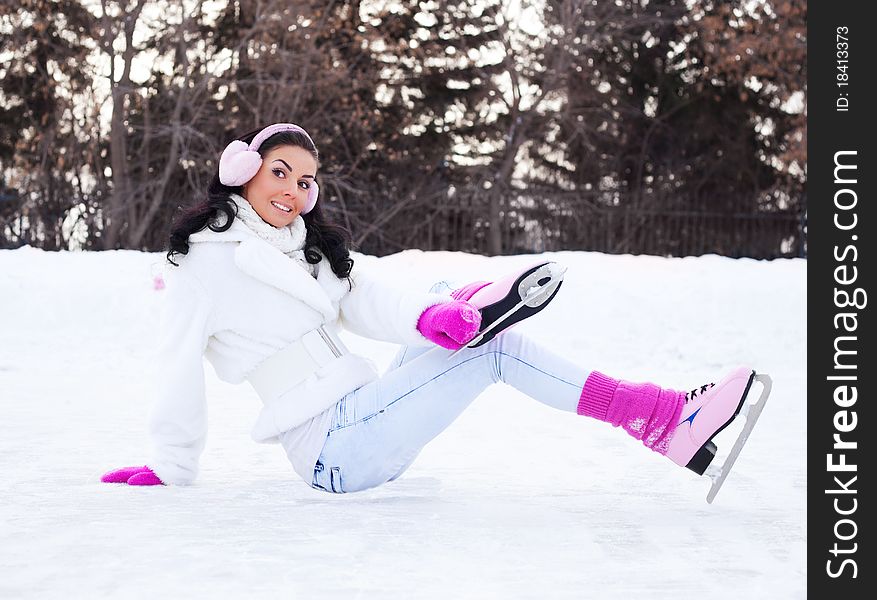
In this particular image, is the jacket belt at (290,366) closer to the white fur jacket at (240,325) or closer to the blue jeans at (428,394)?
the white fur jacket at (240,325)

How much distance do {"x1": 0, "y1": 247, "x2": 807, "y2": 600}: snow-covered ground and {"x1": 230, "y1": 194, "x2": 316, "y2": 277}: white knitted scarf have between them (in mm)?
516

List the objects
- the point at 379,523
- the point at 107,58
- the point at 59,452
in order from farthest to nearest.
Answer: the point at 107,58 < the point at 59,452 < the point at 379,523

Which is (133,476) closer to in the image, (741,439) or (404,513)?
(404,513)

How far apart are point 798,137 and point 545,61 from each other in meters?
3.36

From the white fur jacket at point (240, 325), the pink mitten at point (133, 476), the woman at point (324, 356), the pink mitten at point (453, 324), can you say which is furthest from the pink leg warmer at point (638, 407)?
the pink mitten at point (133, 476)

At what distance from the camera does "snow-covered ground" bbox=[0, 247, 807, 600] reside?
187 centimetres

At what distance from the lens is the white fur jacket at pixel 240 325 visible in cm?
248

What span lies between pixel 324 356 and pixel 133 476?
602mm

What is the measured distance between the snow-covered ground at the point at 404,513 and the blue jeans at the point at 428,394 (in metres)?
0.14

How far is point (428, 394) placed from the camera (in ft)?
7.92

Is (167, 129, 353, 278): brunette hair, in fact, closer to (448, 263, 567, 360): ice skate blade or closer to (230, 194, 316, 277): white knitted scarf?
(230, 194, 316, 277): white knitted scarf

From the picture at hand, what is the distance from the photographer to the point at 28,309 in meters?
6.64
